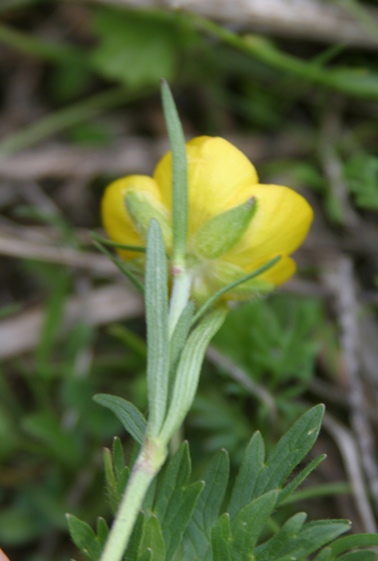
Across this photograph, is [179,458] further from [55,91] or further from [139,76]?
[55,91]

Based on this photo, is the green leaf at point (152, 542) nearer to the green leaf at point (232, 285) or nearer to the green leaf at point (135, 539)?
the green leaf at point (135, 539)

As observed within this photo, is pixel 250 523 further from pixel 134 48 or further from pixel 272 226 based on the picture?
pixel 134 48

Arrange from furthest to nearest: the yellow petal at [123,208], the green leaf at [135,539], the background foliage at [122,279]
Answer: the background foliage at [122,279], the yellow petal at [123,208], the green leaf at [135,539]

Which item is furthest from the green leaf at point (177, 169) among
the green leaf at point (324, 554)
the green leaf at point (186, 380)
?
the green leaf at point (324, 554)

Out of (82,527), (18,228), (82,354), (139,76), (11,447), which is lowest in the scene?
(11,447)

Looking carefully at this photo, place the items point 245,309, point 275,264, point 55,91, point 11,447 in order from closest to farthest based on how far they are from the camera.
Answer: point 275,264
point 245,309
point 11,447
point 55,91

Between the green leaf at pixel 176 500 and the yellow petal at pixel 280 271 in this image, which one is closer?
the green leaf at pixel 176 500

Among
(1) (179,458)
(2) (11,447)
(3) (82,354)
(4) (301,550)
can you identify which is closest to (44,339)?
(3) (82,354)
